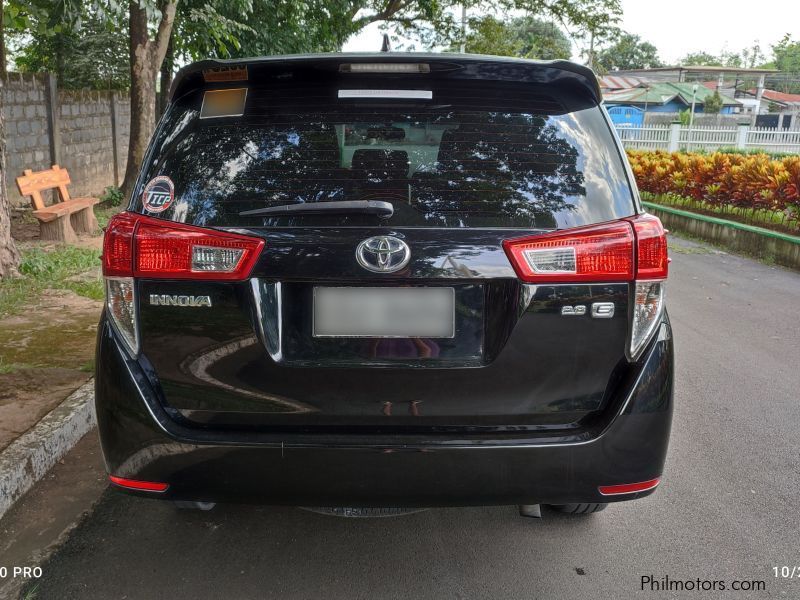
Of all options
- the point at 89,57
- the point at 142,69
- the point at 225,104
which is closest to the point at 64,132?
the point at 142,69

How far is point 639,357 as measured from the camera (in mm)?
2311

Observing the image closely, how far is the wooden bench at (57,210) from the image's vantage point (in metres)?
8.84

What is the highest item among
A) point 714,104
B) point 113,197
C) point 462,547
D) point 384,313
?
point 714,104

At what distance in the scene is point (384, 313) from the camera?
7.25ft

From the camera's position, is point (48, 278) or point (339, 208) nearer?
point (339, 208)

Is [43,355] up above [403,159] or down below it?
below

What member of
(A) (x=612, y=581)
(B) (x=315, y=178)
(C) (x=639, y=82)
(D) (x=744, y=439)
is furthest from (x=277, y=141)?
(C) (x=639, y=82)

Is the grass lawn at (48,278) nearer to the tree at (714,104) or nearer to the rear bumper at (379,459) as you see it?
the rear bumper at (379,459)

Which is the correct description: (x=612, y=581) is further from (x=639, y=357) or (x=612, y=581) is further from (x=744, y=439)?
(x=744, y=439)

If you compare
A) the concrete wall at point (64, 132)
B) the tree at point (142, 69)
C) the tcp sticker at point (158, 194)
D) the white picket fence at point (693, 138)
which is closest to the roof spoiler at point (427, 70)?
the tcp sticker at point (158, 194)

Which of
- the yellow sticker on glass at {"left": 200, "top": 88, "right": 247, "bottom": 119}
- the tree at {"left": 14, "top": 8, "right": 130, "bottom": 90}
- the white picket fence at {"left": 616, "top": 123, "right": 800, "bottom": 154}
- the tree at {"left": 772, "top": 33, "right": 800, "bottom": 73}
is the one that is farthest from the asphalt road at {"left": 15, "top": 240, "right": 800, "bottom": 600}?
the tree at {"left": 772, "top": 33, "right": 800, "bottom": 73}

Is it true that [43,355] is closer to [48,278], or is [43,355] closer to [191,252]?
[48,278]

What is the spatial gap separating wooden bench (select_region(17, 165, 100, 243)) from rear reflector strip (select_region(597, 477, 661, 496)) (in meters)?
7.85

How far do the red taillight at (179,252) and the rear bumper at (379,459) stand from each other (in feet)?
0.84
